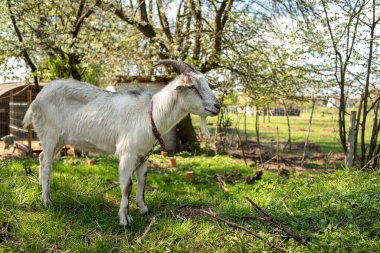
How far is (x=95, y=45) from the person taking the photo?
824cm

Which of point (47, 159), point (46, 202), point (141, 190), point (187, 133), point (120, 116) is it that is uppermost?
point (120, 116)

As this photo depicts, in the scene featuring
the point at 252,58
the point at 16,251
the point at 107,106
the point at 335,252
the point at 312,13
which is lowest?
the point at 16,251

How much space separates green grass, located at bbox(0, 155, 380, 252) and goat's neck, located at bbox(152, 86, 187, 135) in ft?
3.02

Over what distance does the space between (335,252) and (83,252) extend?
6.43 ft

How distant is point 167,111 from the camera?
3.70 m

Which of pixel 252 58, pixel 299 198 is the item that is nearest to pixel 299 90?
pixel 252 58

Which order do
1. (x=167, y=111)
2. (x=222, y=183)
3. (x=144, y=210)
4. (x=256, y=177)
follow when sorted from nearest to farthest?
1. (x=167, y=111)
2. (x=144, y=210)
3. (x=222, y=183)
4. (x=256, y=177)

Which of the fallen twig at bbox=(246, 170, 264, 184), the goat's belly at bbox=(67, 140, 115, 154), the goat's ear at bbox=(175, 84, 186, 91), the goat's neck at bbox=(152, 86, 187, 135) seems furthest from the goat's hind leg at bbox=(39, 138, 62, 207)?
the fallen twig at bbox=(246, 170, 264, 184)

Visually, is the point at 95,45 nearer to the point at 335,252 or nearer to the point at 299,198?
the point at 299,198

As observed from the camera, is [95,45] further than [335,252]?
Yes

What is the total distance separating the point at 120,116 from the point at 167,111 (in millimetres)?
527

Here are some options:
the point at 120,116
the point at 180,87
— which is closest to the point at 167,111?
the point at 180,87

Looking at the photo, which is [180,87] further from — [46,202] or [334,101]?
[334,101]

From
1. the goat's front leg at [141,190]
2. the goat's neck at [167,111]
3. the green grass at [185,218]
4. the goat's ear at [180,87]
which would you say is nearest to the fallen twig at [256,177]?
the green grass at [185,218]
